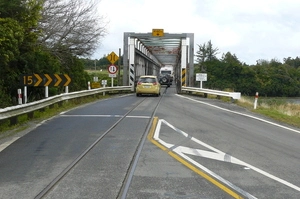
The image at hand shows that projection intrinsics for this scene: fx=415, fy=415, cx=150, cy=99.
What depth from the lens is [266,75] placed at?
172 feet

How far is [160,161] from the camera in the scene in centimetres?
829

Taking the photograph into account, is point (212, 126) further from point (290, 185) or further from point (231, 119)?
point (290, 185)

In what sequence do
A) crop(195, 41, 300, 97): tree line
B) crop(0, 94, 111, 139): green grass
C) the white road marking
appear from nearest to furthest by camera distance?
the white road marking, crop(0, 94, 111, 139): green grass, crop(195, 41, 300, 97): tree line

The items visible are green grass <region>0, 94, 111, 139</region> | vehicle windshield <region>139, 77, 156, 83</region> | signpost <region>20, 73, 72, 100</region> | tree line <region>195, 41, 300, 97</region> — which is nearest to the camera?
green grass <region>0, 94, 111, 139</region>

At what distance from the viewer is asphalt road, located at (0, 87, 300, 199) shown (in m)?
6.36

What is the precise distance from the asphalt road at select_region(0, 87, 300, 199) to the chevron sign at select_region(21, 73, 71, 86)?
436 centimetres

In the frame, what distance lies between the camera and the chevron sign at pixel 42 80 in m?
17.5

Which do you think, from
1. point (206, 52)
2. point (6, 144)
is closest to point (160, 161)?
point (6, 144)

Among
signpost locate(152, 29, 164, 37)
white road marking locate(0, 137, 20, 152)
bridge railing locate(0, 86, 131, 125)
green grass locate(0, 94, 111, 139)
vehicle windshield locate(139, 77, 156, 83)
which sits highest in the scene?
signpost locate(152, 29, 164, 37)

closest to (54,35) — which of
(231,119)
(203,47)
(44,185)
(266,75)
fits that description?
(231,119)

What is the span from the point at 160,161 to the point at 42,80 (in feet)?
36.7

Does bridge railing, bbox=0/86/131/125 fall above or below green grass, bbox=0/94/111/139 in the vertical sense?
above

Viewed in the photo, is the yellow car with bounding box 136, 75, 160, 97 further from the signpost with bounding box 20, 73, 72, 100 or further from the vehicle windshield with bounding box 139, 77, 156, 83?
the signpost with bounding box 20, 73, 72, 100

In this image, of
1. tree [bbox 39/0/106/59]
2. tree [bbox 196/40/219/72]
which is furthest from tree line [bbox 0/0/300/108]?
tree [bbox 196/40/219/72]
